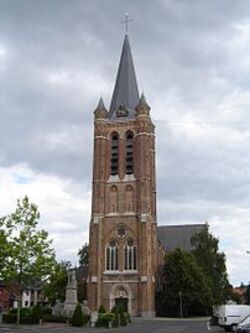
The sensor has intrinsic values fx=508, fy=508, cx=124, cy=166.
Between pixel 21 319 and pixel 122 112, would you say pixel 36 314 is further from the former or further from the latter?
pixel 122 112

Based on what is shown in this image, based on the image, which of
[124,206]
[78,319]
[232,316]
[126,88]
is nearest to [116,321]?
[78,319]

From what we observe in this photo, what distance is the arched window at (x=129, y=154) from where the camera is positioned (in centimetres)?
7711

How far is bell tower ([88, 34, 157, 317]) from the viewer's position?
70.1 meters

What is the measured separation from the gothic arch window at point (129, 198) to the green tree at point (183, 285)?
9006mm

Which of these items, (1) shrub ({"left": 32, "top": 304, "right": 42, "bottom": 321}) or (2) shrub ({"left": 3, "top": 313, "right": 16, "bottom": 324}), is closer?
(1) shrub ({"left": 32, "top": 304, "right": 42, "bottom": 321})

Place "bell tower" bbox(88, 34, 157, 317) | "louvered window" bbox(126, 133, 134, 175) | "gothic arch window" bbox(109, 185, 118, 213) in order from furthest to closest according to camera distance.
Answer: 1. "louvered window" bbox(126, 133, 134, 175)
2. "gothic arch window" bbox(109, 185, 118, 213)
3. "bell tower" bbox(88, 34, 157, 317)

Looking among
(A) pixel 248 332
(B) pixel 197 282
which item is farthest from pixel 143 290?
(A) pixel 248 332

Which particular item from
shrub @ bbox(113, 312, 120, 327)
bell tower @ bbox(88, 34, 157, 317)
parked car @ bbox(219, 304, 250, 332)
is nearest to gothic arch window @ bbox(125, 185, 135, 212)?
bell tower @ bbox(88, 34, 157, 317)

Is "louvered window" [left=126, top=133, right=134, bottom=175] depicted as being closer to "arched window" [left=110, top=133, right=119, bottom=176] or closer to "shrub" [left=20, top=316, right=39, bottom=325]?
"arched window" [left=110, top=133, right=119, bottom=176]

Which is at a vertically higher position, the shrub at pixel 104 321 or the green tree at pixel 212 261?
the green tree at pixel 212 261

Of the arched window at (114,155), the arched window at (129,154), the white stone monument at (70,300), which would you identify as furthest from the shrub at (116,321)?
the arched window at (114,155)

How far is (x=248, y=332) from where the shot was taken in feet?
80.7

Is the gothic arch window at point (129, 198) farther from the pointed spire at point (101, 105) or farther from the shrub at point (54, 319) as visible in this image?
the shrub at point (54, 319)

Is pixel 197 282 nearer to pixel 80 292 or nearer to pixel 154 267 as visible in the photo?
pixel 154 267
